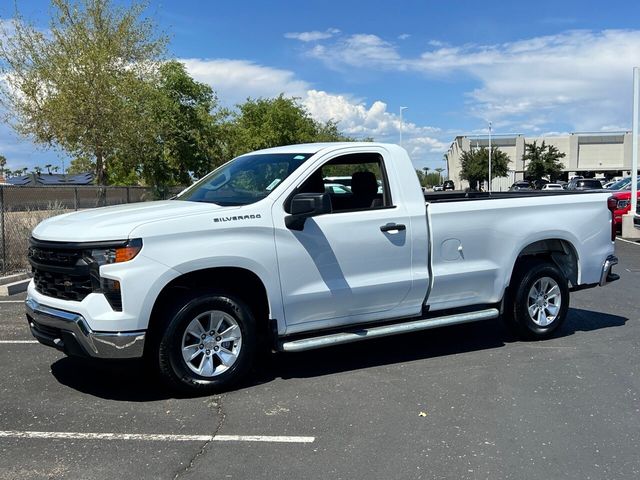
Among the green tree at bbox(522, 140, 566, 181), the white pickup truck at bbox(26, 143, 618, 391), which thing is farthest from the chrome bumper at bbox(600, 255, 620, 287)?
the green tree at bbox(522, 140, 566, 181)

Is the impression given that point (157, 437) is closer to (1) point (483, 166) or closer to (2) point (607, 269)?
(2) point (607, 269)

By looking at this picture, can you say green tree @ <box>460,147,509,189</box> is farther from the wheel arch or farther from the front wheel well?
the front wheel well

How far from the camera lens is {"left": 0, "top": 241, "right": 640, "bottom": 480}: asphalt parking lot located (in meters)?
3.89

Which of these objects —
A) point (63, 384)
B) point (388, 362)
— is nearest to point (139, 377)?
point (63, 384)

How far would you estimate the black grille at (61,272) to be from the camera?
4.76 metres

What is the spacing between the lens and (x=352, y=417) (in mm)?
4664

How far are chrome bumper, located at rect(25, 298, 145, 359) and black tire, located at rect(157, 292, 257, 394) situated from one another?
0.26m

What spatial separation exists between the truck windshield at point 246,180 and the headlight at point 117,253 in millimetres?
1010

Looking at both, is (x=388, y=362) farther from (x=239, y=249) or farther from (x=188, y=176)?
(x=188, y=176)

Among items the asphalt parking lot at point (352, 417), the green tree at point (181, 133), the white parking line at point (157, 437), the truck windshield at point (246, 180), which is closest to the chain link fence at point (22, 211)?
the asphalt parking lot at point (352, 417)

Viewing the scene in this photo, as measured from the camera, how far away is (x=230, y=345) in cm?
522

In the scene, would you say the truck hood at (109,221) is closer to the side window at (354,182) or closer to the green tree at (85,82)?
the side window at (354,182)

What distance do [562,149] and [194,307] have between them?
10358cm

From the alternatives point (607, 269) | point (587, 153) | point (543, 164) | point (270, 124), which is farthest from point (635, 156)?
point (587, 153)
